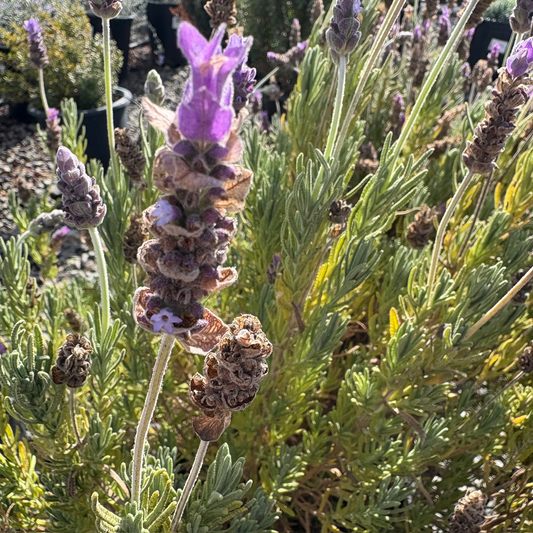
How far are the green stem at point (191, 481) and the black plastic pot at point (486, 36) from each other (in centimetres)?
566

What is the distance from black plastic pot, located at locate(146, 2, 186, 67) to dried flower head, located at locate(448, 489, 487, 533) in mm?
5554

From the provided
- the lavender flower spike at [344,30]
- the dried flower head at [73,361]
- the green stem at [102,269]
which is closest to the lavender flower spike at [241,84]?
the lavender flower spike at [344,30]

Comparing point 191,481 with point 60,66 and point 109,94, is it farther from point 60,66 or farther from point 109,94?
point 60,66

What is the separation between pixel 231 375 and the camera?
23.7 inches

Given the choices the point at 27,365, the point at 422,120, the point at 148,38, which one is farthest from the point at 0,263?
the point at 148,38

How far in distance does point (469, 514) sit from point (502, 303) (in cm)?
42

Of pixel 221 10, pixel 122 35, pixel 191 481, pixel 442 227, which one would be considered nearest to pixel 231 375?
pixel 191 481

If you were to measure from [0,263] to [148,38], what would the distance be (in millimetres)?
5687

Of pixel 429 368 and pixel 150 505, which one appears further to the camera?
pixel 429 368

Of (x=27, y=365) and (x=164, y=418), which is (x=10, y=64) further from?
(x=27, y=365)

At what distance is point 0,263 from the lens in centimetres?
133

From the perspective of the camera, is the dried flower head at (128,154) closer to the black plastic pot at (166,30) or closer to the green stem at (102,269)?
the green stem at (102,269)

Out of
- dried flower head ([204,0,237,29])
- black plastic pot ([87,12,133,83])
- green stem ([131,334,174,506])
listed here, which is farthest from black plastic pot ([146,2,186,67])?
green stem ([131,334,174,506])

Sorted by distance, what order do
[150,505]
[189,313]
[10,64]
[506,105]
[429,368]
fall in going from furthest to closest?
[10,64] < [429,368] < [506,105] < [150,505] < [189,313]
